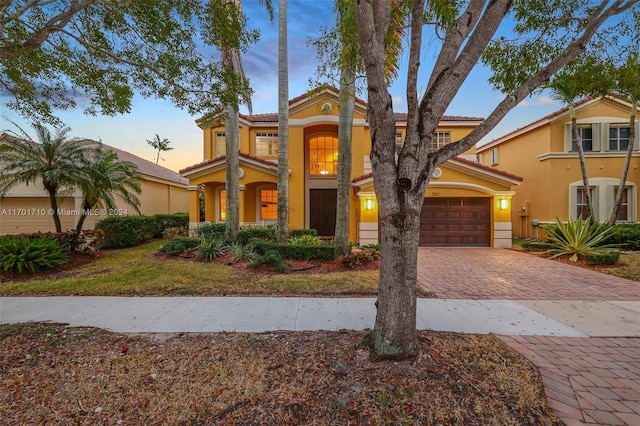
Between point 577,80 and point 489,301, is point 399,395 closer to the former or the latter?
point 489,301

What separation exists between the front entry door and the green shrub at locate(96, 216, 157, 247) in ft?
27.0

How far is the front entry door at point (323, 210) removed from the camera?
1493cm

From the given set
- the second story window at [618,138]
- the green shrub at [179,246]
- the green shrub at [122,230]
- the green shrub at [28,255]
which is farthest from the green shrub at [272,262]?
the second story window at [618,138]

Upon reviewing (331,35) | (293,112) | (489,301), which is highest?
(293,112)

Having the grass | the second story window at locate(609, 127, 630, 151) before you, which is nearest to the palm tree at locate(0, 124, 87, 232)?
the grass

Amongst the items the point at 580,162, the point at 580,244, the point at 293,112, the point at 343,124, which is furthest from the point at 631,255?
the point at 293,112

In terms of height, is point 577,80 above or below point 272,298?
above

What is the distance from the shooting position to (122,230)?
39.5 ft

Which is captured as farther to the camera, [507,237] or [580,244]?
[507,237]

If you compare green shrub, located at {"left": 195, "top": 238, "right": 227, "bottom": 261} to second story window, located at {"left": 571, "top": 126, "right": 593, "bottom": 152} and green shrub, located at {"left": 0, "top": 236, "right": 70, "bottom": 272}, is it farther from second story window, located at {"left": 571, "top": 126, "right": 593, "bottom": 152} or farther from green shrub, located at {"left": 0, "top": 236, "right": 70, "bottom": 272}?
second story window, located at {"left": 571, "top": 126, "right": 593, "bottom": 152}

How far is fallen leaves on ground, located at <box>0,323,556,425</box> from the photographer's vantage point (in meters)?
2.39

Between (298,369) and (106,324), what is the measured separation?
Answer: 3302 mm

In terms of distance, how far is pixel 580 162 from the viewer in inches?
530

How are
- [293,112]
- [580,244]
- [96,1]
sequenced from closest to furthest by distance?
[96,1] → [580,244] → [293,112]
